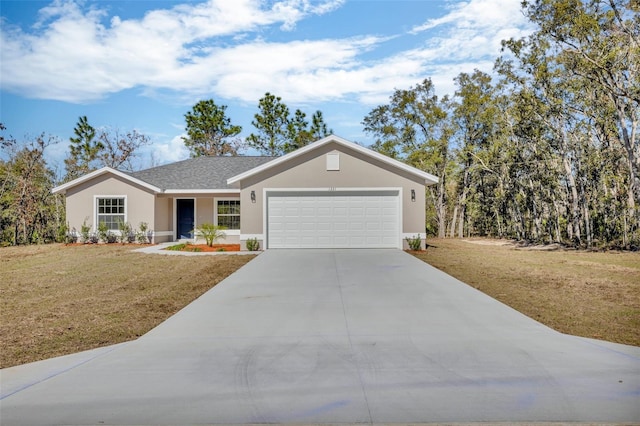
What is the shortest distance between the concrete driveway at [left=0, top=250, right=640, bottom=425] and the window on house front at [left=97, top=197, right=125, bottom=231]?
14.5 m

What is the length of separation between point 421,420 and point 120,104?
27204 millimetres

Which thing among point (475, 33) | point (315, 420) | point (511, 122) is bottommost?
point (315, 420)

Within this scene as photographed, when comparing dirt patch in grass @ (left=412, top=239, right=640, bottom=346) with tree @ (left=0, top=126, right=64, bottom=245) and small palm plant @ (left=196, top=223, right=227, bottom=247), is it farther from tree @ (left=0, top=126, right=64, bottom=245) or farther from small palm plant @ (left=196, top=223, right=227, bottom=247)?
tree @ (left=0, top=126, right=64, bottom=245)

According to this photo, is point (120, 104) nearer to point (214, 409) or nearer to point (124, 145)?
point (124, 145)

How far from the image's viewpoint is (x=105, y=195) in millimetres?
20156

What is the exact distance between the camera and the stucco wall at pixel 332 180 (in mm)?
16609

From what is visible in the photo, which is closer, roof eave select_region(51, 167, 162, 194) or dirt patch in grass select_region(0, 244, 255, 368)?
dirt patch in grass select_region(0, 244, 255, 368)

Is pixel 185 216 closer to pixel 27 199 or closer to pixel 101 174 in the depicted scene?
pixel 101 174

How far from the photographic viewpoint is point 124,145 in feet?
116

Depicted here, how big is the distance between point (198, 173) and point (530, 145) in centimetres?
1641

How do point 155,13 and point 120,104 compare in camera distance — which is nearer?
point 155,13

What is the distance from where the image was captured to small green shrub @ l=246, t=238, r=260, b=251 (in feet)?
53.8

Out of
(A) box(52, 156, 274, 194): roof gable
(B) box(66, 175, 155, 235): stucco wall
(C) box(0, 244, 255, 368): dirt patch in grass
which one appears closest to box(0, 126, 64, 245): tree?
(A) box(52, 156, 274, 194): roof gable

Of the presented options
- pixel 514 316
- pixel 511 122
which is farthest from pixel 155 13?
pixel 511 122
